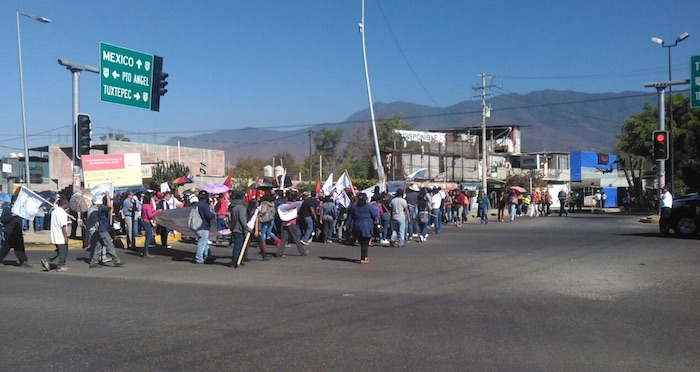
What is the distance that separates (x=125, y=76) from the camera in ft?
66.7

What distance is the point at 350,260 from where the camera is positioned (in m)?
15.2

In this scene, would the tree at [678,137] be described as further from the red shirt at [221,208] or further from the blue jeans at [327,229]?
the red shirt at [221,208]

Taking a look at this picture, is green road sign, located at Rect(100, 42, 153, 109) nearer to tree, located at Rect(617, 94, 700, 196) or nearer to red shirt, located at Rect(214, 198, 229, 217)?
red shirt, located at Rect(214, 198, 229, 217)

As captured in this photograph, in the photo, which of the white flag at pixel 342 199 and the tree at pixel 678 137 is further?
the tree at pixel 678 137

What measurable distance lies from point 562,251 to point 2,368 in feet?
45.7

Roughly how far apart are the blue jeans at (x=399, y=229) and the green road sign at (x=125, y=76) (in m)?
9.54

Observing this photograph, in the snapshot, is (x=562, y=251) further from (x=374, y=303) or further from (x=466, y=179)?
(x=466, y=179)

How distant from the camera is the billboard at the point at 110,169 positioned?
1977 centimetres

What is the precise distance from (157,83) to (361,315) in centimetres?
1531

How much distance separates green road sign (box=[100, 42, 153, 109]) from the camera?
64.9ft

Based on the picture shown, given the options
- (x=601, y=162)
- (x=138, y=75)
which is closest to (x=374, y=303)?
(x=138, y=75)

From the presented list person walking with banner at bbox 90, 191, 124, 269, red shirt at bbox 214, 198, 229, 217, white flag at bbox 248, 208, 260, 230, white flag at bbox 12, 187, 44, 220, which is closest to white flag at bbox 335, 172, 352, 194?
red shirt at bbox 214, 198, 229, 217

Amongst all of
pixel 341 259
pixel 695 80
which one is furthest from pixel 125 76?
pixel 695 80

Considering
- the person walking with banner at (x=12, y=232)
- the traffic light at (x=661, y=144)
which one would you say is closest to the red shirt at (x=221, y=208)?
the person walking with banner at (x=12, y=232)
